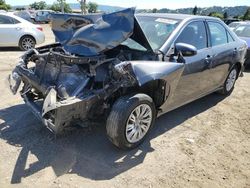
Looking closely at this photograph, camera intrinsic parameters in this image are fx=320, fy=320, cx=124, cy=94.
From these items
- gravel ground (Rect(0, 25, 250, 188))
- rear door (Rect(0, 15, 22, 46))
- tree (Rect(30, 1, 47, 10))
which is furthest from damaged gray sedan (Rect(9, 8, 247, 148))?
tree (Rect(30, 1, 47, 10))

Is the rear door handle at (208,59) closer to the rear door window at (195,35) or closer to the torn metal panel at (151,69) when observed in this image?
the rear door window at (195,35)

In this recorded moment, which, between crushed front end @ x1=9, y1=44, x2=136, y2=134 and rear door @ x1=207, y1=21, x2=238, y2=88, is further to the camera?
rear door @ x1=207, y1=21, x2=238, y2=88

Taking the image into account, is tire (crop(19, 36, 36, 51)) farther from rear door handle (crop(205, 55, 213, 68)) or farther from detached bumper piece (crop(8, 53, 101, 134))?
rear door handle (crop(205, 55, 213, 68))

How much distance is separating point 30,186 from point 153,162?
5.06 feet

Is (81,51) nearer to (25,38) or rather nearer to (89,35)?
(89,35)

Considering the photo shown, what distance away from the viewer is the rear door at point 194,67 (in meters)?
4.97

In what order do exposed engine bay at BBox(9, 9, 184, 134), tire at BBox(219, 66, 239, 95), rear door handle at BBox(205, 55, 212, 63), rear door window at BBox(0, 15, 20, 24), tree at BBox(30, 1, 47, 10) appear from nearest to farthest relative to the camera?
exposed engine bay at BBox(9, 9, 184, 134)
rear door handle at BBox(205, 55, 212, 63)
tire at BBox(219, 66, 239, 95)
rear door window at BBox(0, 15, 20, 24)
tree at BBox(30, 1, 47, 10)

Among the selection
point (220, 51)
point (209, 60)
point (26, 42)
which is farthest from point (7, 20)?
point (209, 60)

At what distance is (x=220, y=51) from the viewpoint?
232 inches

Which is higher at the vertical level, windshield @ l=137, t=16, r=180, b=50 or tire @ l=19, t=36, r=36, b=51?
windshield @ l=137, t=16, r=180, b=50

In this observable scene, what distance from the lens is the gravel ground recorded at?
12.2 ft

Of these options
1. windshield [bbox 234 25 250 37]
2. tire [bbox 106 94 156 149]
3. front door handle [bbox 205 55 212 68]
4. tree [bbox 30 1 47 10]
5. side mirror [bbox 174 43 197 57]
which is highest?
side mirror [bbox 174 43 197 57]

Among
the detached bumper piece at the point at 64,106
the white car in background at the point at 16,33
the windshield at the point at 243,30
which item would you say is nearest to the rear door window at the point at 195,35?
the detached bumper piece at the point at 64,106

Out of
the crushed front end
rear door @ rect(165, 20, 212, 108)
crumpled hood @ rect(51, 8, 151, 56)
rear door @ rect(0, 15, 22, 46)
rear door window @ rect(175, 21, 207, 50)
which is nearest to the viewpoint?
the crushed front end
